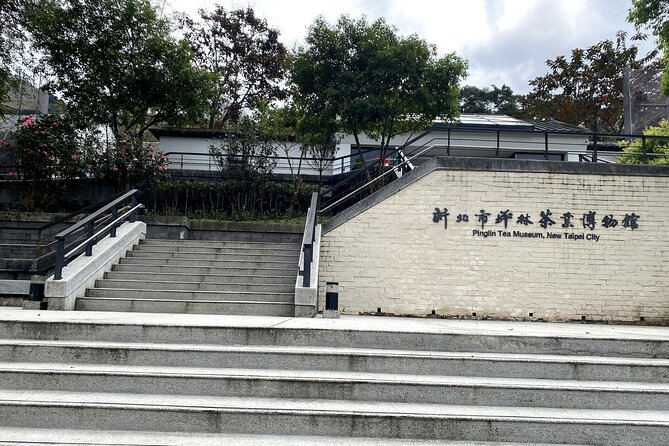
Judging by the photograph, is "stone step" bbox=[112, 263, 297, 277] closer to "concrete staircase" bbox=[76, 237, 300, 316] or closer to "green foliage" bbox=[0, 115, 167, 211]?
"concrete staircase" bbox=[76, 237, 300, 316]

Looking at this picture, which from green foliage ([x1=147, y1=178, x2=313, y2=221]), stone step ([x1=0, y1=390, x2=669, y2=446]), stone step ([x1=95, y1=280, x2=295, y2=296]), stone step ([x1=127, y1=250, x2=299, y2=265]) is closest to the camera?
stone step ([x1=0, y1=390, x2=669, y2=446])

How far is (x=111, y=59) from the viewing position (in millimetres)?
12336

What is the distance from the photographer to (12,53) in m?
12.6

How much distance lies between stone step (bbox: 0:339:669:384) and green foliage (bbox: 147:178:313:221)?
306 inches

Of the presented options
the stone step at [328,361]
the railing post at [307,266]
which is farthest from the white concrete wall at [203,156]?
the stone step at [328,361]

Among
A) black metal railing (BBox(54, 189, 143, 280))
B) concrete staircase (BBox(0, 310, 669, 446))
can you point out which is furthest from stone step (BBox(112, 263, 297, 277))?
concrete staircase (BBox(0, 310, 669, 446))

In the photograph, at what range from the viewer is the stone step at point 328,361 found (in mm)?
4879

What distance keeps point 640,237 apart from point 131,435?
9.32 metres

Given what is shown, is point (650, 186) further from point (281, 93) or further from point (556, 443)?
point (281, 93)

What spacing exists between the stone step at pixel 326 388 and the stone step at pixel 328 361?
313 mm

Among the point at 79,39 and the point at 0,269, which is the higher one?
the point at 79,39

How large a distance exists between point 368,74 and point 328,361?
771 cm

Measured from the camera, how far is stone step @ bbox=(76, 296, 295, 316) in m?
7.33

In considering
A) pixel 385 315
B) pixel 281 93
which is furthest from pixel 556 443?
pixel 281 93
